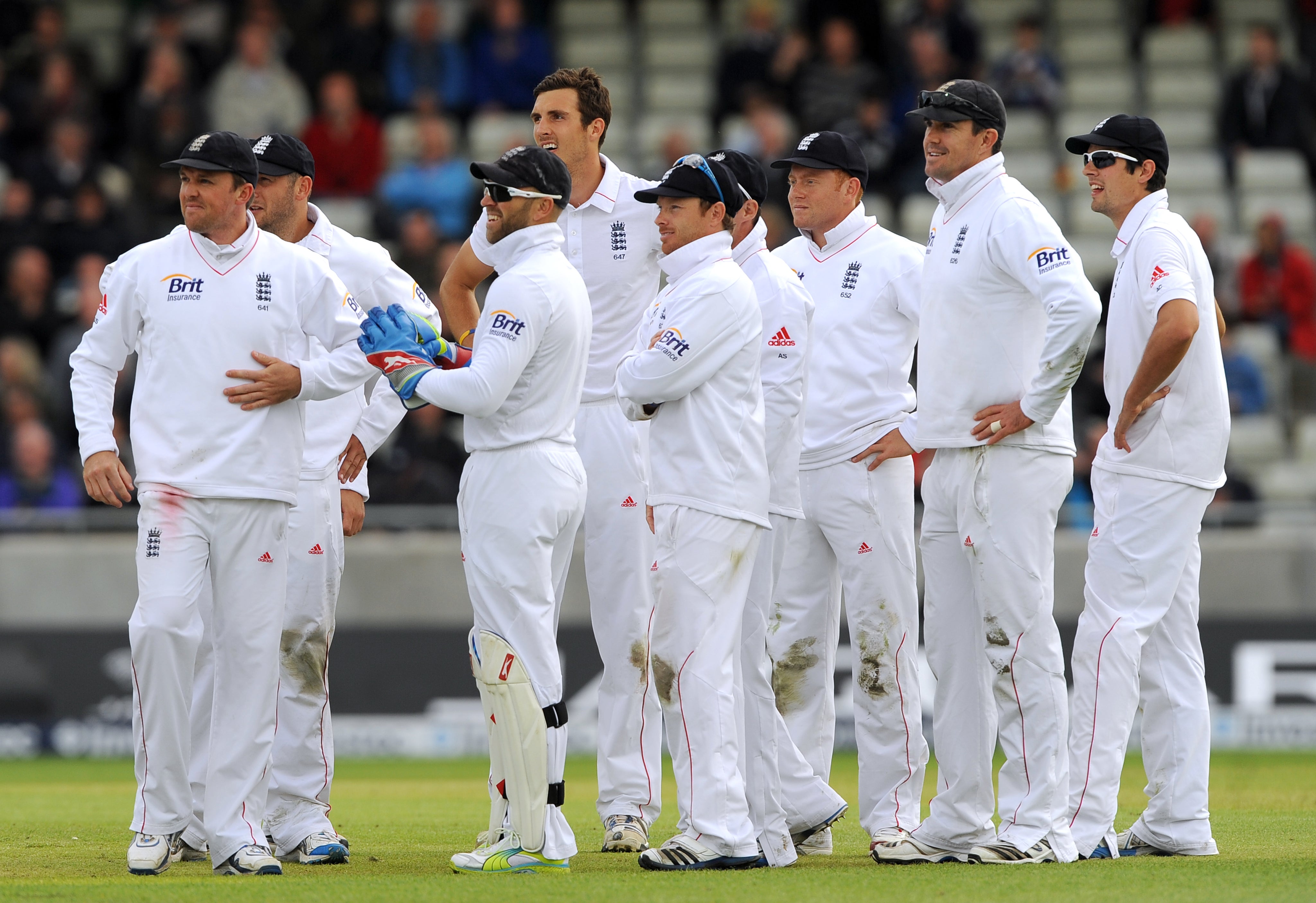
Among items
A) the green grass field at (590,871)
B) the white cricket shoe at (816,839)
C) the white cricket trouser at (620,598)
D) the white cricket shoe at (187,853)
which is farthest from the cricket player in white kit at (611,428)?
the white cricket shoe at (187,853)

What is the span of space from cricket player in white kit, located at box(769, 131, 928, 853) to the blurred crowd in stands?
6992 millimetres

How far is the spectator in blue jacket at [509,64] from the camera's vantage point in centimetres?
1803

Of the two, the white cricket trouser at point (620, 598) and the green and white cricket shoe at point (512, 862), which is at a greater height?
the white cricket trouser at point (620, 598)

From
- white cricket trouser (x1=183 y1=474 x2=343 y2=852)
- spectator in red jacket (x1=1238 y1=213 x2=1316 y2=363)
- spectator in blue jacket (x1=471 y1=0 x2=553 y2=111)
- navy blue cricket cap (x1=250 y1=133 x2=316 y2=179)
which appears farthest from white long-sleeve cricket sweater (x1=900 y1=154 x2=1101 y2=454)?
spectator in blue jacket (x1=471 y1=0 x2=553 y2=111)

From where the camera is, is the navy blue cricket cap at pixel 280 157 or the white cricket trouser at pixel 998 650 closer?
the white cricket trouser at pixel 998 650

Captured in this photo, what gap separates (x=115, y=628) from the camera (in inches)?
519

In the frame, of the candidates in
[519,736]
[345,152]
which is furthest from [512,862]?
[345,152]

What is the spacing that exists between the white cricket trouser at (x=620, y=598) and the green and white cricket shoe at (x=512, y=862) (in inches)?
41.8

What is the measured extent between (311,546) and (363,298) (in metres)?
1.17

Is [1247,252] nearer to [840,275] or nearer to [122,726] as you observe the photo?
[840,275]

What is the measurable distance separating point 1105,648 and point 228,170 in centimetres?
401

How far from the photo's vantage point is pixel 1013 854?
6.67 metres

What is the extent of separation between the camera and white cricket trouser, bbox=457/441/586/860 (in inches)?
255

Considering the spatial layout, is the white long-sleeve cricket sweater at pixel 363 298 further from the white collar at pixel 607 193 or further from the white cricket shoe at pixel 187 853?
the white cricket shoe at pixel 187 853
